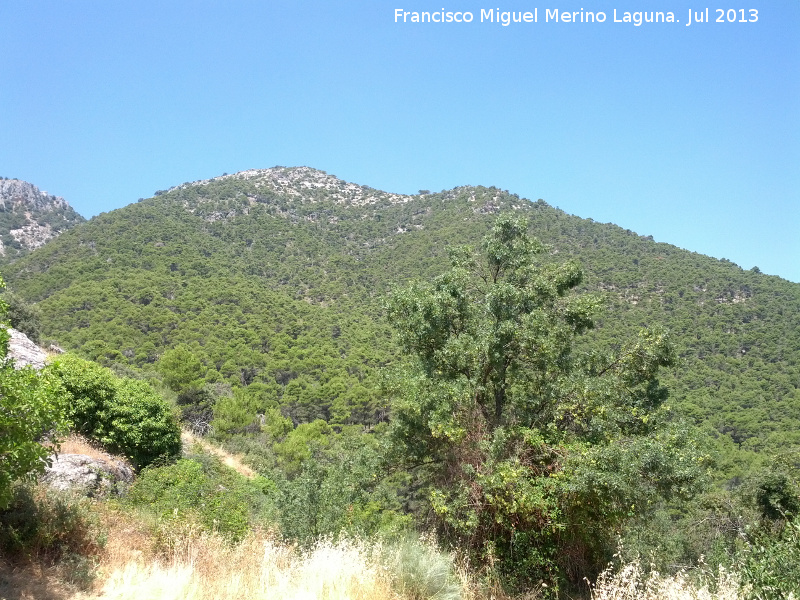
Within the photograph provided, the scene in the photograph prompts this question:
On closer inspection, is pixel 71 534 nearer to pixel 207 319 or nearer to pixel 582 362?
pixel 582 362

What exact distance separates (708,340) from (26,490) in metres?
53.2

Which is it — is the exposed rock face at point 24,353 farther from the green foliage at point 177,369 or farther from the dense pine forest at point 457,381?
the green foliage at point 177,369

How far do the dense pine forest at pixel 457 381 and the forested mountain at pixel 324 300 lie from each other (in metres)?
0.31

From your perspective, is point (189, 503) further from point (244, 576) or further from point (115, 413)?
point (115, 413)

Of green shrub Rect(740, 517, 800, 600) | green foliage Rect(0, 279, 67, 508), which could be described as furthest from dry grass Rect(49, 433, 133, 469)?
green shrub Rect(740, 517, 800, 600)

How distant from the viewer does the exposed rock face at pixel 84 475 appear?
750 centimetres

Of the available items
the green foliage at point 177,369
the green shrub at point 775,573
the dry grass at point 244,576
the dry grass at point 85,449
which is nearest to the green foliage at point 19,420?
the dry grass at point 244,576

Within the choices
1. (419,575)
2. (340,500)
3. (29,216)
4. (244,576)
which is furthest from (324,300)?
(29,216)

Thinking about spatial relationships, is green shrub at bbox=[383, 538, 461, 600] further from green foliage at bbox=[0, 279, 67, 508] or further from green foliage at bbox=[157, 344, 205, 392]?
green foliage at bbox=[157, 344, 205, 392]

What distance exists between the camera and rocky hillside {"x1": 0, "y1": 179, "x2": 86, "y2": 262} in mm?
113694

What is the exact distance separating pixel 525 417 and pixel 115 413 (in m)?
9.57

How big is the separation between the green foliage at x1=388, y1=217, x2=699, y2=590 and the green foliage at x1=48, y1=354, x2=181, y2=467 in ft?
23.5

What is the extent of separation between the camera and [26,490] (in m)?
5.79

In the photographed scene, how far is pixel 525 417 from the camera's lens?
857 centimetres
